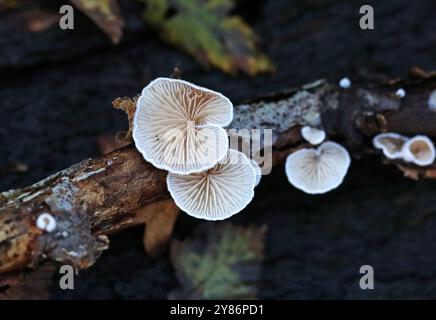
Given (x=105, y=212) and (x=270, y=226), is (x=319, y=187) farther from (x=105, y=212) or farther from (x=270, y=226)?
(x=105, y=212)

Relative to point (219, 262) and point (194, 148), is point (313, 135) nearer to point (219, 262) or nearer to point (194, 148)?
point (194, 148)

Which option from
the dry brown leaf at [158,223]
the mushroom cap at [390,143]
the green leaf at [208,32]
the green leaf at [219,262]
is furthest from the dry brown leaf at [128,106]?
the mushroom cap at [390,143]

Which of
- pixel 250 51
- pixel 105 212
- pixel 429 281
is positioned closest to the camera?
pixel 105 212

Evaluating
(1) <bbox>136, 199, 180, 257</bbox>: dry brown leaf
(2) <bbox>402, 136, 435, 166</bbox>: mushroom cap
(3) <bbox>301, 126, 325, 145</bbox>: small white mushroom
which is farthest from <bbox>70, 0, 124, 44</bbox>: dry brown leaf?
(2) <bbox>402, 136, 435, 166</bbox>: mushroom cap

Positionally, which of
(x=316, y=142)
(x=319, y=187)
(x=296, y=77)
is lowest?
(x=319, y=187)

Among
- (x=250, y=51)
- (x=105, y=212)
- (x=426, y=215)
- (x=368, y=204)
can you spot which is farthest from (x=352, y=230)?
(x=105, y=212)

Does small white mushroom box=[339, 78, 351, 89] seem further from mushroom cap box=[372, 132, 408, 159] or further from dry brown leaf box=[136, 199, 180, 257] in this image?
dry brown leaf box=[136, 199, 180, 257]

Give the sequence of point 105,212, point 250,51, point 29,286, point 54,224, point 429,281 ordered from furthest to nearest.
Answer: point 250,51
point 429,281
point 29,286
point 105,212
point 54,224

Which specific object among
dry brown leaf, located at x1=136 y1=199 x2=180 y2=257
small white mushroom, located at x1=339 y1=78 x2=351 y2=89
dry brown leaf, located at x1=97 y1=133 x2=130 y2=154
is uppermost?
small white mushroom, located at x1=339 y1=78 x2=351 y2=89
